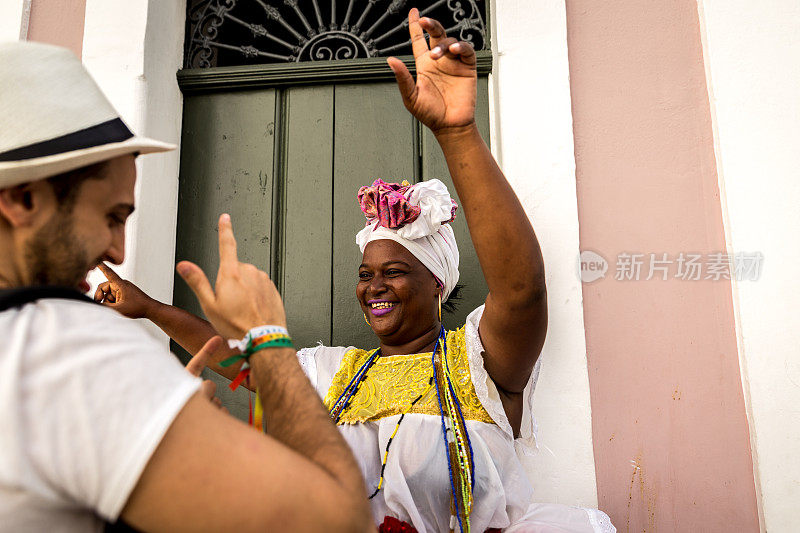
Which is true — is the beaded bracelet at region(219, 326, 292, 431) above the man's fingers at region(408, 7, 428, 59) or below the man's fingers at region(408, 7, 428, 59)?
below

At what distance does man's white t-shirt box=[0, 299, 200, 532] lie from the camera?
89cm

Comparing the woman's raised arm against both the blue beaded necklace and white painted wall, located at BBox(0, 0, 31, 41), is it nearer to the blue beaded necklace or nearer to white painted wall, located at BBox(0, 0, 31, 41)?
the blue beaded necklace

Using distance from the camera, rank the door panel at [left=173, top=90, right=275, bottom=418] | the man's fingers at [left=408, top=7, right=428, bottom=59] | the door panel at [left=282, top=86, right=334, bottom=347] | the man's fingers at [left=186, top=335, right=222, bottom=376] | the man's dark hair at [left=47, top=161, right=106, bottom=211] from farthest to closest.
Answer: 1. the door panel at [left=173, top=90, right=275, bottom=418]
2. the door panel at [left=282, top=86, right=334, bottom=347]
3. the man's fingers at [left=408, top=7, right=428, bottom=59]
4. the man's fingers at [left=186, top=335, right=222, bottom=376]
5. the man's dark hair at [left=47, top=161, right=106, bottom=211]

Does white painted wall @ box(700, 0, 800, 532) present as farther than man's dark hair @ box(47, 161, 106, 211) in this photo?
Yes

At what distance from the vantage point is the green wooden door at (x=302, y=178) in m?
2.98

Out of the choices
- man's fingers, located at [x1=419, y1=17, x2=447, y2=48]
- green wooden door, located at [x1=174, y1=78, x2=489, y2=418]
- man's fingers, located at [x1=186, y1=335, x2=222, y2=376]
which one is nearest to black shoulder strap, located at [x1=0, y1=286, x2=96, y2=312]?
man's fingers, located at [x1=186, y1=335, x2=222, y2=376]

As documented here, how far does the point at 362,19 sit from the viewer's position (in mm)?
3240

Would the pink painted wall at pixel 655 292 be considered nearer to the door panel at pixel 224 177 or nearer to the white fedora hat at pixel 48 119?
the door panel at pixel 224 177

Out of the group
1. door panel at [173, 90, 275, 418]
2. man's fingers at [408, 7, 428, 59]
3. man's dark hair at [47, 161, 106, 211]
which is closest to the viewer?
man's dark hair at [47, 161, 106, 211]

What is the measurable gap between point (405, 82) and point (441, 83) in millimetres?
133

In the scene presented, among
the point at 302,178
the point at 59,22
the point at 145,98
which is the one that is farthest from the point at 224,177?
A: the point at 59,22

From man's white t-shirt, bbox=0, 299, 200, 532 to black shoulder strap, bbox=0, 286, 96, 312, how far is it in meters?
0.03

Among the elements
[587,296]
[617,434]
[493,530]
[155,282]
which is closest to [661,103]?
[587,296]

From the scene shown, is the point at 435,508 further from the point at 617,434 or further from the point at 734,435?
the point at 734,435
